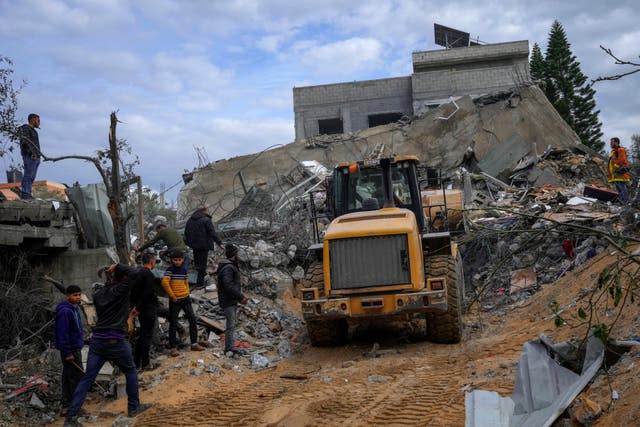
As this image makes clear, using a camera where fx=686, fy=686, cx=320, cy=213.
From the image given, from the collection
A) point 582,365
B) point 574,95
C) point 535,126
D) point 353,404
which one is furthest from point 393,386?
point 574,95

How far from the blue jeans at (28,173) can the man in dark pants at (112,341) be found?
408cm

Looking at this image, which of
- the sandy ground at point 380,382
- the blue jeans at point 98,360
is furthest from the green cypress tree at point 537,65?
the blue jeans at point 98,360

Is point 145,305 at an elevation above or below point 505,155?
below

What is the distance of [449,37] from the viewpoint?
123 ft

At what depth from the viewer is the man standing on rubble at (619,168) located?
41.8 feet

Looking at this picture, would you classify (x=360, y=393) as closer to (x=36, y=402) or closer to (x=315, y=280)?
(x=315, y=280)

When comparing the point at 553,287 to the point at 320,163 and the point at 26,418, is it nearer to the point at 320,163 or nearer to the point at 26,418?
the point at 26,418

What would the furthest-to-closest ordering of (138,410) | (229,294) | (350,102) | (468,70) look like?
(350,102), (468,70), (229,294), (138,410)

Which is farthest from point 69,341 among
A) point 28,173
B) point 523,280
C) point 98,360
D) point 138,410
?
point 523,280

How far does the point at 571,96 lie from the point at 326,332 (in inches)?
1281

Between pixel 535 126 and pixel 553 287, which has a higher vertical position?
pixel 535 126

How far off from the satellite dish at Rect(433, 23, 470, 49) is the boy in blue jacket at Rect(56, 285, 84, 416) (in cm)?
3249

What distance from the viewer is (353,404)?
21.8 ft

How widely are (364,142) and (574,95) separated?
62.4ft
